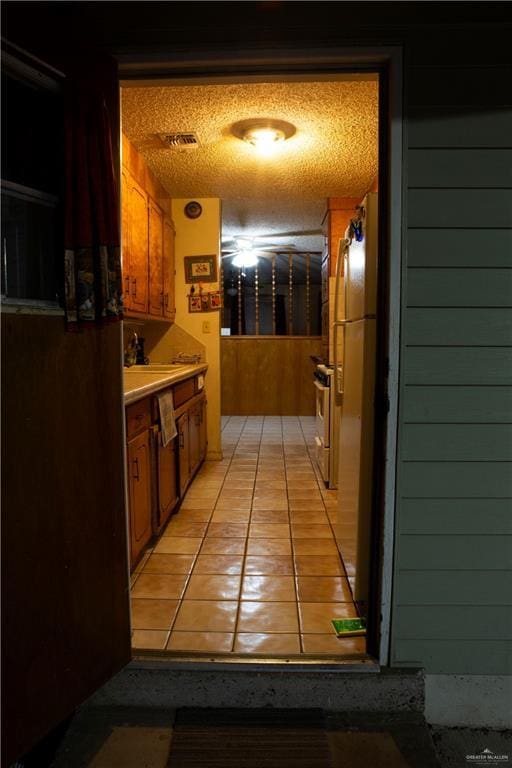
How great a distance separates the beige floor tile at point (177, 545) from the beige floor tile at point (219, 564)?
0.39 feet

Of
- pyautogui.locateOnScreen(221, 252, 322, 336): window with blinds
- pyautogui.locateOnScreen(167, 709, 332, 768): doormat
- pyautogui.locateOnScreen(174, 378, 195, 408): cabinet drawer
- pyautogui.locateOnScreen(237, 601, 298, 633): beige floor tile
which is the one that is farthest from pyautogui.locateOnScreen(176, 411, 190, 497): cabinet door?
pyautogui.locateOnScreen(221, 252, 322, 336): window with blinds

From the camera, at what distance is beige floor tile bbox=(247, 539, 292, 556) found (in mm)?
2760

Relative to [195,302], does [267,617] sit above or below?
below

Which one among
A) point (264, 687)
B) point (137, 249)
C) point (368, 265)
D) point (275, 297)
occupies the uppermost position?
point (275, 297)

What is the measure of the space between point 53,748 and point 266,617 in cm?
89

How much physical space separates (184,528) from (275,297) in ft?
18.6

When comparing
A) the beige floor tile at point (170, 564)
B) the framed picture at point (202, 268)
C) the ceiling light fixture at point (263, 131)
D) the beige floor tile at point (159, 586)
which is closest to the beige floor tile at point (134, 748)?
the beige floor tile at point (159, 586)

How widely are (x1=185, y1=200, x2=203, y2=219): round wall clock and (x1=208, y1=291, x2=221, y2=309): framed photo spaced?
0.73 meters

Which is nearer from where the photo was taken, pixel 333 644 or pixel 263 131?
pixel 333 644

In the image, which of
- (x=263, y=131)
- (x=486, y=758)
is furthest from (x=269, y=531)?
(x=263, y=131)

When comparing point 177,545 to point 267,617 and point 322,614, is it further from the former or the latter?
point 322,614

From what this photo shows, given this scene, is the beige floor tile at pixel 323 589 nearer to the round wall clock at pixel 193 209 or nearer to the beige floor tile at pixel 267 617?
the beige floor tile at pixel 267 617

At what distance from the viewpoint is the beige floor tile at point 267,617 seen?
200 cm

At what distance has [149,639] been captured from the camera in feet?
6.27
